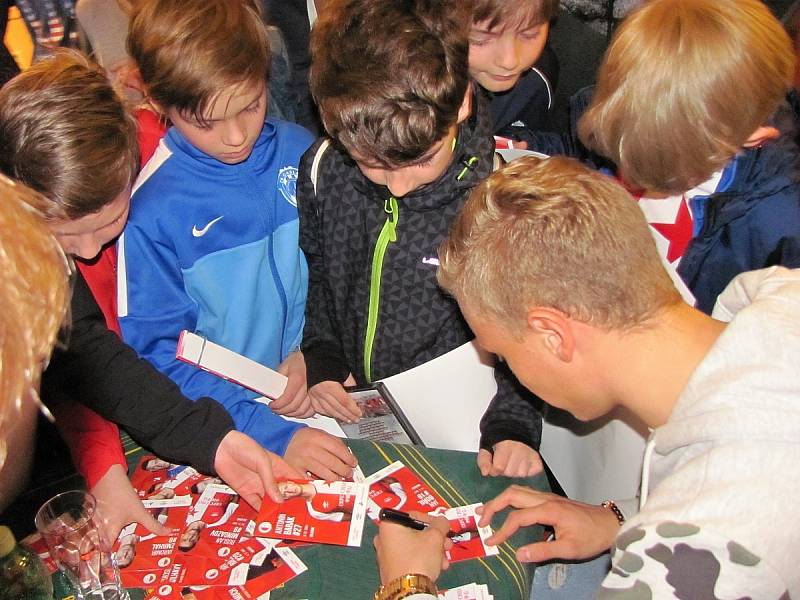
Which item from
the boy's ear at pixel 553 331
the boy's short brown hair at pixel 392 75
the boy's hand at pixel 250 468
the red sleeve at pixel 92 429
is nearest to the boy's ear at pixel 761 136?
the boy's short brown hair at pixel 392 75

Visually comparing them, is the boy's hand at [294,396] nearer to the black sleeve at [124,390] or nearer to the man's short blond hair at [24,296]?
the black sleeve at [124,390]

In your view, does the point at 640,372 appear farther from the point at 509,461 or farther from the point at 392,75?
the point at 392,75

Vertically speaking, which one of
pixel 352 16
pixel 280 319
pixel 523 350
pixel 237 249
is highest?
pixel 352 16

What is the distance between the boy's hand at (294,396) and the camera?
2.13m

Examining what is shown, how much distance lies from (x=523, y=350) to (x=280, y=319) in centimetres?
101

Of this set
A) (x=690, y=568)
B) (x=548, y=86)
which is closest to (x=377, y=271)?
(x=690, y=568)

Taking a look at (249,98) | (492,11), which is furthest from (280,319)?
(492,11)

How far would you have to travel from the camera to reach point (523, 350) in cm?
151

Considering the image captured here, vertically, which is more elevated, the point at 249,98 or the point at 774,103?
the point at 774,103

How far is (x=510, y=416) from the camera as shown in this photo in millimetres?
1908

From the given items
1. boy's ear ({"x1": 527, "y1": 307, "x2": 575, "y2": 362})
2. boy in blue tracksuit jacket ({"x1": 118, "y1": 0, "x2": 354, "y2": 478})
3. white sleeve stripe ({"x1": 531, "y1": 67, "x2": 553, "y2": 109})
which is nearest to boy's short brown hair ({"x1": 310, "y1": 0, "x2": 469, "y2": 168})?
boy in blue tracksuit jacket ({"x1": 118, "y1": 0, "x2": 354, "y2": 478})

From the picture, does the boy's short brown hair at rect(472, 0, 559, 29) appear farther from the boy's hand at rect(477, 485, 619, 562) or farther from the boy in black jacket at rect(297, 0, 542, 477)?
the boy's hand at rect(477, 485, 619, 562)

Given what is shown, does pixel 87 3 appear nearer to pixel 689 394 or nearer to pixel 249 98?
pixel 249 98

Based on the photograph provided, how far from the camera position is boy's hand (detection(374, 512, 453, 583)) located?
1419 mm
